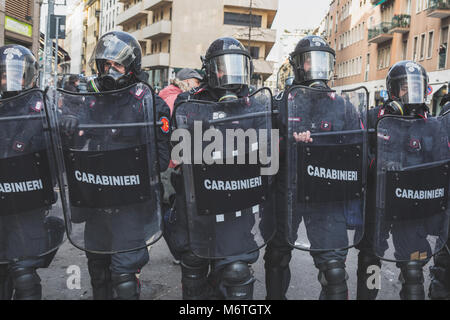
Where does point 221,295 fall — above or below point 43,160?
below

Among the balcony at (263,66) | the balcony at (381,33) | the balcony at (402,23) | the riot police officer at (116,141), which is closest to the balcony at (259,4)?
the balcony at (263,66)

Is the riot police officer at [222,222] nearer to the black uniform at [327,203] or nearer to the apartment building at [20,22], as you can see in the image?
the black uniform at [327,203]

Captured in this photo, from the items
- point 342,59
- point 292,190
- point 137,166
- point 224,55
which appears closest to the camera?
point 137,166

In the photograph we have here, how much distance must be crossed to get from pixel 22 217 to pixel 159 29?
3689 centimetres

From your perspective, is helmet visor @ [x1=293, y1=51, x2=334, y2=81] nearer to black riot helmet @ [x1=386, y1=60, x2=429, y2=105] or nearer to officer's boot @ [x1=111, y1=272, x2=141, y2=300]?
black riot helmet @ [x1=386, y1=60, x2=429, y2=105]

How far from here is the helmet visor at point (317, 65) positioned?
340 cm

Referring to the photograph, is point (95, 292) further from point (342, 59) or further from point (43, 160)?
point (342, 59)

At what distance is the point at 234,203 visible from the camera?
2.85 m

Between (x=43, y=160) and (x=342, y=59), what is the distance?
4435 cm

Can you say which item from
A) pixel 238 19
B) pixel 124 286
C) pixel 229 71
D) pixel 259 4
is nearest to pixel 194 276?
pixel 124 286

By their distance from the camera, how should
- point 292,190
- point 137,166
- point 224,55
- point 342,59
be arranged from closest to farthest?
point 137,166, point 292,190, point 224,55, point 342,59
